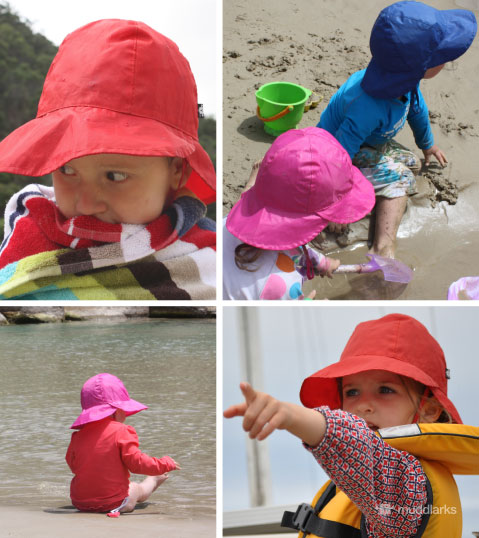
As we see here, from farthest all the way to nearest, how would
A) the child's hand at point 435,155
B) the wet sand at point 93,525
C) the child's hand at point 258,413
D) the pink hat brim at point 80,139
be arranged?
the child's hand at point 435,155, the wet sand at point 93,525, the pink hat brim at point 80,139, the child's hand at point 258,413

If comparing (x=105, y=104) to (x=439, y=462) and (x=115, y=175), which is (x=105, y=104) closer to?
(x=115, y=175)

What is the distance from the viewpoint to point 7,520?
56.3 inches

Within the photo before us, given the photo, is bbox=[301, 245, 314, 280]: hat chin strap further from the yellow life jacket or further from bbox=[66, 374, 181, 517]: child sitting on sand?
the yellow life jacket

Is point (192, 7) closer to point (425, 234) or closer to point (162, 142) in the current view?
point (162, 142)

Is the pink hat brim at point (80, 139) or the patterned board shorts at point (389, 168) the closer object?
the pink hat brim at point (80, 139)

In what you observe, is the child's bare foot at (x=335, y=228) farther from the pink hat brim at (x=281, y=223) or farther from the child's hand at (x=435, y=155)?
the child's hand at (x=435, y=155)

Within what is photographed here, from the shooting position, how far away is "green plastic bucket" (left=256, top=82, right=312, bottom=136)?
194 centimetres

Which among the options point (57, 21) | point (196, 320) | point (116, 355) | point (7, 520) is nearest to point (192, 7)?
point (57, 21)

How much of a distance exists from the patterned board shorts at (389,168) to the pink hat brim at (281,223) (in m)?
0.31

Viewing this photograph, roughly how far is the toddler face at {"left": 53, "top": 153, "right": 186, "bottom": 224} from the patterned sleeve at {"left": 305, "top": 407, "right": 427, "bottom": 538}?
2.22 ft

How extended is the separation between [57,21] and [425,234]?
1059mm

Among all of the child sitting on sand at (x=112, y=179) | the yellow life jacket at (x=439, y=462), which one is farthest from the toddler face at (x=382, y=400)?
the child sitting on sand at (x=112, y=179)

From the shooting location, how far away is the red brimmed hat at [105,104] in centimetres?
130

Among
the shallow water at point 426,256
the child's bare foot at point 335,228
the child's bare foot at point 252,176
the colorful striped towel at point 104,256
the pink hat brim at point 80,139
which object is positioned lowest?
the shallow water at point 426,256
